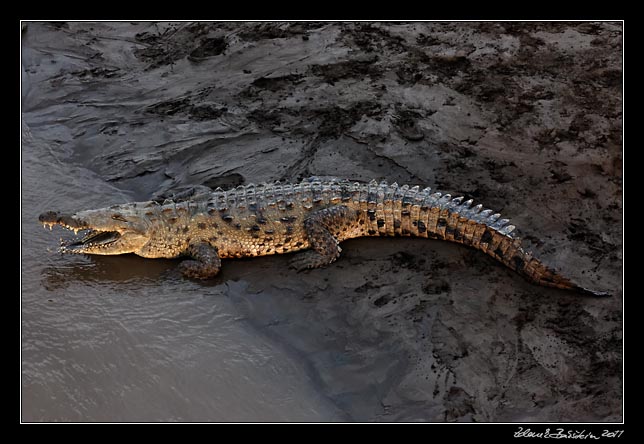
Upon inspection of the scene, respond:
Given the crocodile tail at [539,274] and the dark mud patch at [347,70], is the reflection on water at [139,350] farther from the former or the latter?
the dark mud patch at [347,70]

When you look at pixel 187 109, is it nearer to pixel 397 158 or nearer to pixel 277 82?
pixel 277 82

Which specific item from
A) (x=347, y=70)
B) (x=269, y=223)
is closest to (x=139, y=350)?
(x=269, y=223)

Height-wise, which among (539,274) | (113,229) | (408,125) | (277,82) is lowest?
(539,274)

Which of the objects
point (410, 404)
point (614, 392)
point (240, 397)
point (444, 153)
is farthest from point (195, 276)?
point (614, 392)

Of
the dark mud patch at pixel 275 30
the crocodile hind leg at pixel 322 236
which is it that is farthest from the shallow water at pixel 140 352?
the dark mud patch at pixel 275 30

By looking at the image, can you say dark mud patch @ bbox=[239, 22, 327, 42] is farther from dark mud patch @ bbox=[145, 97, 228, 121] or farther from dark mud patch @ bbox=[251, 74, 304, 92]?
dark mud patch @ bbox=[145, 97, 228, 121]
